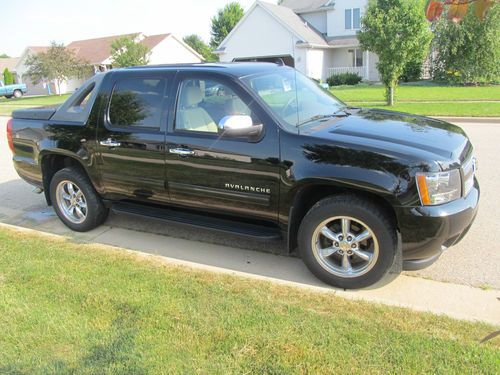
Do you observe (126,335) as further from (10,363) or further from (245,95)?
(245,95)

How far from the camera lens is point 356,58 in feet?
113

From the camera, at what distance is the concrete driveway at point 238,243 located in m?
4.11

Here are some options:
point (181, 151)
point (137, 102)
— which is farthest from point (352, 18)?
point (181, 151)

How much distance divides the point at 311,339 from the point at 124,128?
294cm

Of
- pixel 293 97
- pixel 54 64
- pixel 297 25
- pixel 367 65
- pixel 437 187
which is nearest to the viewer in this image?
pixel 437 187

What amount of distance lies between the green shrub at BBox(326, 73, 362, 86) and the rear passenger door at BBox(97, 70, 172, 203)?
27938 millimetres

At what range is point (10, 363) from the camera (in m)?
3.01

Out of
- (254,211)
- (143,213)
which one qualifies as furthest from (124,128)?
(254,211)

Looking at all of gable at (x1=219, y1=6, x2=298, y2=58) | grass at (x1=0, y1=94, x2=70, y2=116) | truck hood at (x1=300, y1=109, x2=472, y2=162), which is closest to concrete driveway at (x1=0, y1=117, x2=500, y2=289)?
truck hood at (x1=300, y1=109, x2=472, y2=162)

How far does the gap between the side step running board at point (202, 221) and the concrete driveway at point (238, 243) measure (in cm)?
38

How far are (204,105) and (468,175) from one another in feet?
8.05

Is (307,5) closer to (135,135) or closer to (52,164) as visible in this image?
(52,164)

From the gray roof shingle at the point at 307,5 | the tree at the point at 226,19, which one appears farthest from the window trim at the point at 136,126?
the tree at the point at 226,19

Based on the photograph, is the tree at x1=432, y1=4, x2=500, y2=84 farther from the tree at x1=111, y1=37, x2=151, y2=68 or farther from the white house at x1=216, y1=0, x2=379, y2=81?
the tree at x1=111, y1=37, x2=151, y2=68
